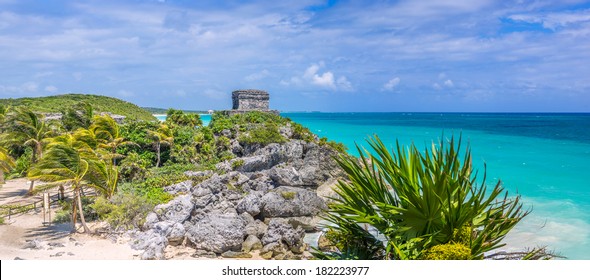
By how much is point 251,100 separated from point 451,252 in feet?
118

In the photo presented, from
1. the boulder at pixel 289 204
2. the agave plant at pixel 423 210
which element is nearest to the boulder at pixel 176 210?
the boulder at pixel 289 204

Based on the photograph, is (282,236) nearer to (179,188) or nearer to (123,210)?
(123,210)

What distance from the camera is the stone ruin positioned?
3928cm

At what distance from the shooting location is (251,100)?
3959 cm

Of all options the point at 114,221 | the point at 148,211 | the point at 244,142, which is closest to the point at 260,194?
the point at 148,211

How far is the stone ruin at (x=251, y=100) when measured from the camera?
39281 millimetres

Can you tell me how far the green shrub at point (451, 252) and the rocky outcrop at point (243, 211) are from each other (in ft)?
10.5

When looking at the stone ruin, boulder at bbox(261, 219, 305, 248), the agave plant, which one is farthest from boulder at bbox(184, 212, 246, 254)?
the stone ruin

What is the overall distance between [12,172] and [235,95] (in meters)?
20.6

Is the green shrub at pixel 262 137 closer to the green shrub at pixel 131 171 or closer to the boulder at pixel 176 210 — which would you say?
the green shrub at pixel 131 171

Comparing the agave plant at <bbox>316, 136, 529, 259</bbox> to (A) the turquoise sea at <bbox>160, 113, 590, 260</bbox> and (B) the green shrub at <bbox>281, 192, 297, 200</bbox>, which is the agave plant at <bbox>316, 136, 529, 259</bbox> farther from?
(B) the green shrub at <bbox>281, 192, 297, 200</bbox>

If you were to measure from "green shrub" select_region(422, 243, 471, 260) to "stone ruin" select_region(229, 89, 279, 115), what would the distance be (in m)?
35.1

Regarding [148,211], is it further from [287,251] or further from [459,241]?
[459,241]

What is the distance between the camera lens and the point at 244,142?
84.7 feet
